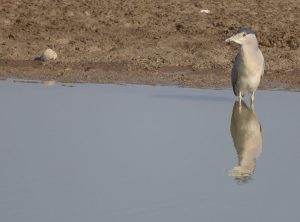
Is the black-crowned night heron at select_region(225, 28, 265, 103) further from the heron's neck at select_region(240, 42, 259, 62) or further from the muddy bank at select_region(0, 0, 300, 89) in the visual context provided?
the muddy bank at select_region(0, 0, 300, 89)

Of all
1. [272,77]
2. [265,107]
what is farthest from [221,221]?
[272,77]

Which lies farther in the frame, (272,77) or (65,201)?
(272,77)

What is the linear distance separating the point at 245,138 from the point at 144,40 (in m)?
5.73

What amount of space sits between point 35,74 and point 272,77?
3510mm

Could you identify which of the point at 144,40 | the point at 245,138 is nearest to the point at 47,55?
the point at 144,40

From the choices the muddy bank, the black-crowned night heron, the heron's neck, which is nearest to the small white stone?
the muddy bank

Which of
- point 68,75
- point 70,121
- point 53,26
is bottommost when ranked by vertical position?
point 70,121

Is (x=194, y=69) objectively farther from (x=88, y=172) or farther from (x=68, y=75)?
(x=88, y=172)

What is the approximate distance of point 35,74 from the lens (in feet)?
52.5

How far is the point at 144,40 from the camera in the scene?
17.7 metres

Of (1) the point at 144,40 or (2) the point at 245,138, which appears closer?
(2) the point at 245,138

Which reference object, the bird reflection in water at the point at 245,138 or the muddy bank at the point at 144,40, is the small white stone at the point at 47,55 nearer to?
the muddy bank at the point at 144,40

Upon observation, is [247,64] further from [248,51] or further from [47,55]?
[47,55]

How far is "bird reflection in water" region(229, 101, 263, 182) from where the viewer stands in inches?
416
